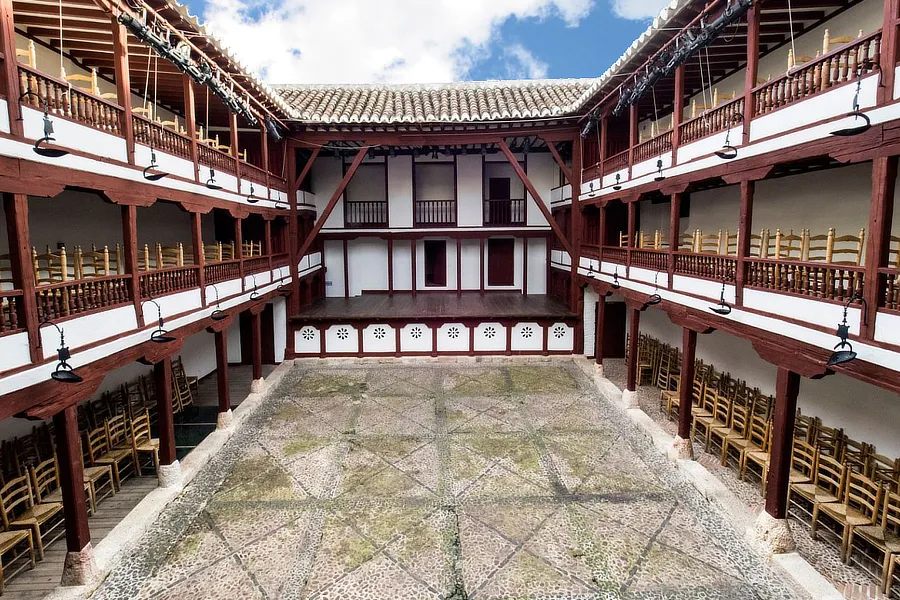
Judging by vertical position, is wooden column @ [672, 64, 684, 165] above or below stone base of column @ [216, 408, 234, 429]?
above

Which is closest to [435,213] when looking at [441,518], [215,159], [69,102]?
[215,159]

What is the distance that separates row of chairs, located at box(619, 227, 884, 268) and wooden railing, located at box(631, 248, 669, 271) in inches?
7.7

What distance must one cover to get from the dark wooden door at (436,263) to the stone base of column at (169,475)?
12.9 meters

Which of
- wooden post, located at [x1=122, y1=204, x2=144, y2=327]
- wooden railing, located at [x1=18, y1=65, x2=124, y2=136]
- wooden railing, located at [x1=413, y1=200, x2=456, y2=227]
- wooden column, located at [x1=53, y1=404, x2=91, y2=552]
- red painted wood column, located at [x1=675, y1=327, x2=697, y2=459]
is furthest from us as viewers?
wooden railing, located at [x1=413, y1=200, x2=456, y2=227]

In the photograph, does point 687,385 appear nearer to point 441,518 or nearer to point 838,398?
point 838,398

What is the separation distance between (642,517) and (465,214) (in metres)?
13.7

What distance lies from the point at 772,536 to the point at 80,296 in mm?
9542

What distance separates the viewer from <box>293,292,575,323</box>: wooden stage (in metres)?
15.4

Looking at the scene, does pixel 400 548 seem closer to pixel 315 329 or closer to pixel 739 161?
pixel 739 161

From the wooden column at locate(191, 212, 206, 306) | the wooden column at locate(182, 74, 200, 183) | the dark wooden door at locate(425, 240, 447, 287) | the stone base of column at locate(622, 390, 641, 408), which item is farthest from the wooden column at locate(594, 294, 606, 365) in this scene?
the wooden column at locate(182, 74, 200, 183)

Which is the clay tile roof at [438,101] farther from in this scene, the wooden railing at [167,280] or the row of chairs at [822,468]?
the row of chairs at [822,468]

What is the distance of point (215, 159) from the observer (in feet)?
33.3

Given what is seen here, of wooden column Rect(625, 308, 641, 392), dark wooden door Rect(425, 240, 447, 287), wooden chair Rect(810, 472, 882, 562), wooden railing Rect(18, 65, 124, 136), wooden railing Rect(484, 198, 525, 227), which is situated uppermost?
wooden railing Rect(18, 65, 124, 136)

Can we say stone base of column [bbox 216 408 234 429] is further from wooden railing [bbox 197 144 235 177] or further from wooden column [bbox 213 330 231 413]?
wooden railing [bbox 197 144 235 177]
